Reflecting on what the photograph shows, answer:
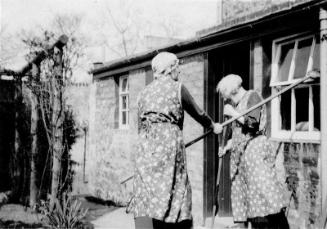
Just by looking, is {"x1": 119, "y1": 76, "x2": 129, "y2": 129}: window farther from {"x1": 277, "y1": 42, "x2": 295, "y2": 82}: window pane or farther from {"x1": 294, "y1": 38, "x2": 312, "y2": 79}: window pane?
{"x1": 294, "y1": 38, "x2": 312, "y2": 79}: window pane

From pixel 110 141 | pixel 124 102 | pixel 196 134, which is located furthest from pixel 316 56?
pixel 110 141

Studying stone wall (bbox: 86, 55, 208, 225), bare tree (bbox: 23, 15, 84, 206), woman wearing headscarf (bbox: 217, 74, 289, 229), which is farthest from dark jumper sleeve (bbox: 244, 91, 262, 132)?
bare tree (bbox: 23, 15, 84, 206)

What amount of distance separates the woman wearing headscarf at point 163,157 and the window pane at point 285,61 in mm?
2895

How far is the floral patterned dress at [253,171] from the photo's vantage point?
4371 millimetres

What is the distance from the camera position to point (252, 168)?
175 inches

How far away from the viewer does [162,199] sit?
138 inches

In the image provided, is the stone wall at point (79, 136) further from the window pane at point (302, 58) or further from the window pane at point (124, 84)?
the window pane at point (302, 58)

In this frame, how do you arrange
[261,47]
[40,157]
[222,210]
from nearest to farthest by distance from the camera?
1. [261,47]
2. [222,210]
3. [40,157]

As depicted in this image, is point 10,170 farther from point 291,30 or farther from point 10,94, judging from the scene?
point 291,30

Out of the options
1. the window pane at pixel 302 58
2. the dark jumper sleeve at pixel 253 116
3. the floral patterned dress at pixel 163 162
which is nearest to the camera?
the floral patterned dress at pixel 163 162

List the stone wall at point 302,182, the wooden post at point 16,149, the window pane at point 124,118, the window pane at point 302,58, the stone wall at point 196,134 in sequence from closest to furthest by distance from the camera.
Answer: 1. the stone wall at point 302,182
2. the window pane at point 302,58
3. the stone wall at point 196,134
4. the wooden post at point 16,149
5. the window pane at point 124,118

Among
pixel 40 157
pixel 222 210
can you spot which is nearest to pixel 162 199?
pixel 222 210

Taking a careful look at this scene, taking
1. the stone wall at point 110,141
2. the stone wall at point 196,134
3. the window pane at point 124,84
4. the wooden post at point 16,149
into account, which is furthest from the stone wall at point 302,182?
the wooden post at point 16,149

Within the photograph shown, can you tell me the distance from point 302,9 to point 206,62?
258cm
